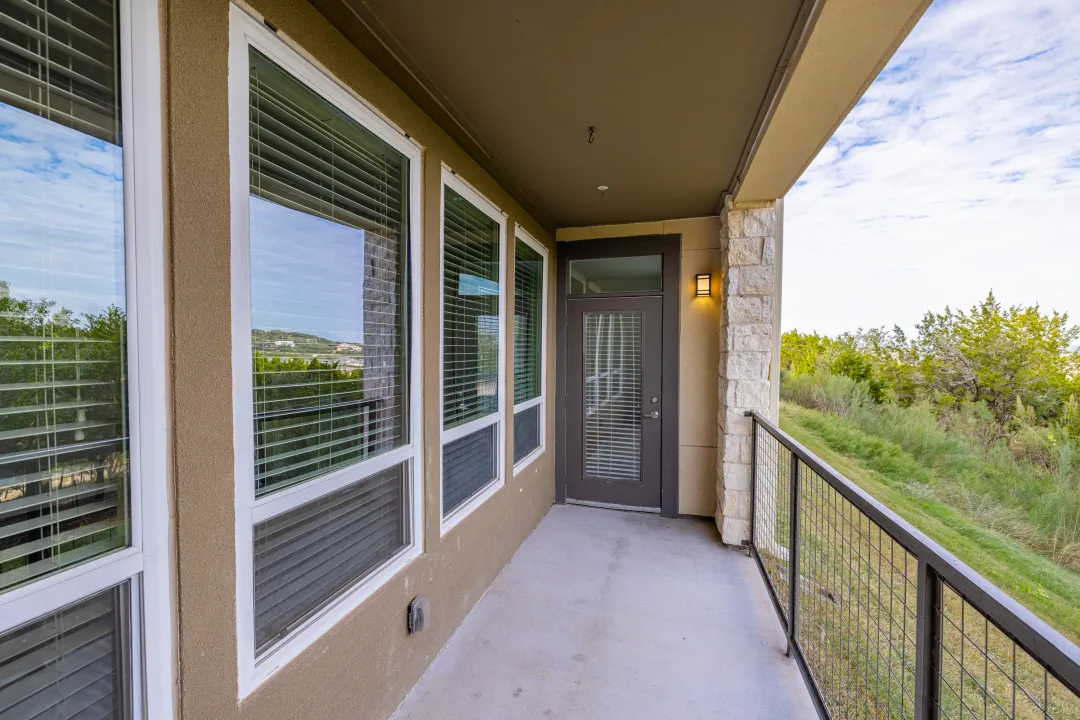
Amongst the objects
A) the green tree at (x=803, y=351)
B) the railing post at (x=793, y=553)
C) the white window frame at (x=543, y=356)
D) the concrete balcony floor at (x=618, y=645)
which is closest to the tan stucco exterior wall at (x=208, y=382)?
the concrete balcony floor at (x=618, y=645)

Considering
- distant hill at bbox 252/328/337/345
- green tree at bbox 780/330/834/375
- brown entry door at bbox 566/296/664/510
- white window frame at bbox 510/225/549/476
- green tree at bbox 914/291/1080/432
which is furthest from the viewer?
green tree at bbox 780/330/834/375

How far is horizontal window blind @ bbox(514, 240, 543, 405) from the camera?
3.35m

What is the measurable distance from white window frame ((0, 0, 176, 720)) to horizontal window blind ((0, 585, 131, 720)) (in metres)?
0.02

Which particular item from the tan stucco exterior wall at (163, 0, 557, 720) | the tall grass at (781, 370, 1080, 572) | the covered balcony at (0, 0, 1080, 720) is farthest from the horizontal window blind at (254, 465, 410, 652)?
the tall grass at (781, 370, 1080, 572)

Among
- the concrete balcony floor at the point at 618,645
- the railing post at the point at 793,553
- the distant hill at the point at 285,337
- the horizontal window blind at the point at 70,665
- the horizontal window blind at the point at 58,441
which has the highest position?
the distant hill at the point at 285,337

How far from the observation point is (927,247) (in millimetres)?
5930

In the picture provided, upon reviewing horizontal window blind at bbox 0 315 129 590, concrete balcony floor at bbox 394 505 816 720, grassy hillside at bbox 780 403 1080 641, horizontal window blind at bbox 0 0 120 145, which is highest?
horizontal window blind at bbox 0 0 120 145

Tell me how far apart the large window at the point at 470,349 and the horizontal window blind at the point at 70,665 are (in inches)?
54.1

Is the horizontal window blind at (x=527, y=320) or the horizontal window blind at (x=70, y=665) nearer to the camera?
the horizontal window blind at (x=70, y=665)

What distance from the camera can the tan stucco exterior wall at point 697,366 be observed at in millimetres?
3855

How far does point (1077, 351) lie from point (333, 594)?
6.93 m

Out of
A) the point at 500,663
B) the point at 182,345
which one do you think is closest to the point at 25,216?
the point at 182,345

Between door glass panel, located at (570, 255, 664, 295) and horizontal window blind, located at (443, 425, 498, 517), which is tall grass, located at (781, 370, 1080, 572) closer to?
Result: door glass panel, located at (570, 255, 664, 295)

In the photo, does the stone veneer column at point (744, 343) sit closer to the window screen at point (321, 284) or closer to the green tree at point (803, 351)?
the window screen at point (321, 284)
